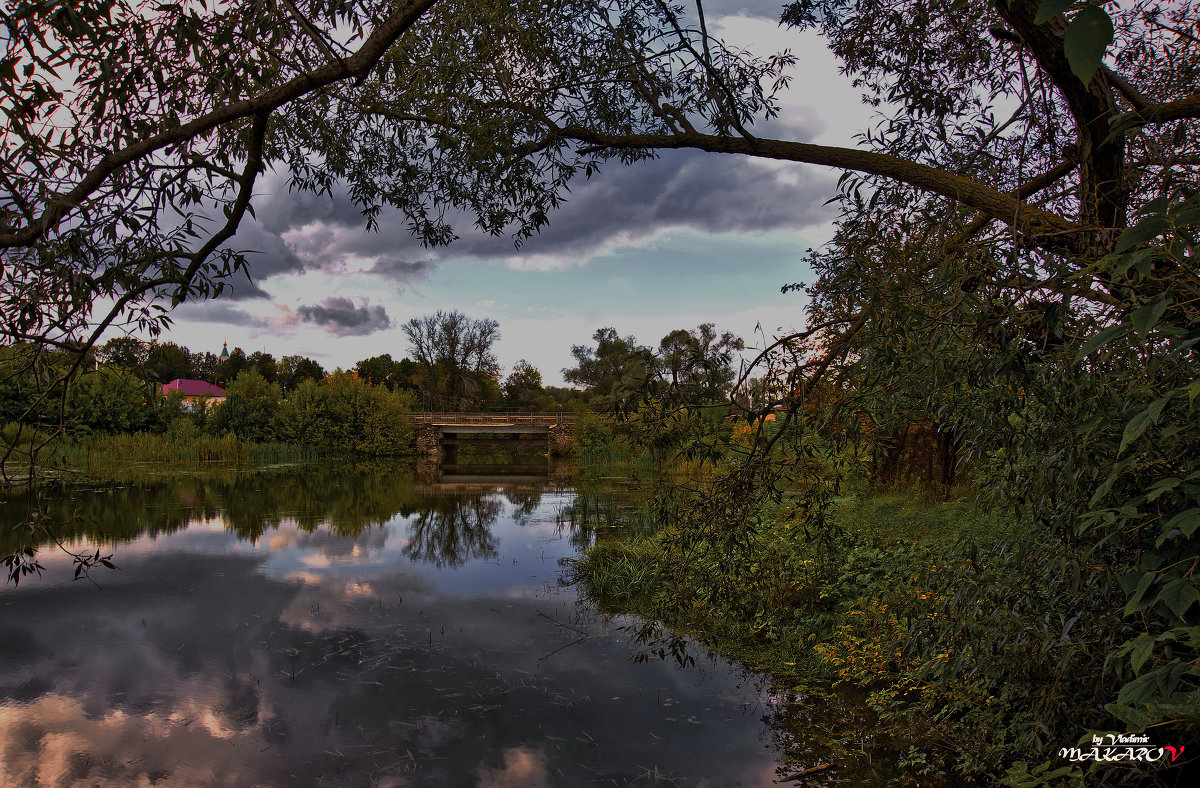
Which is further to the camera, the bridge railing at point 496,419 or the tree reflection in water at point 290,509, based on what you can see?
the bridge railing at point 496,419

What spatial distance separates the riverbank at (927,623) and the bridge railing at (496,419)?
2177cm

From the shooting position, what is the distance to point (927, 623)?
350cm

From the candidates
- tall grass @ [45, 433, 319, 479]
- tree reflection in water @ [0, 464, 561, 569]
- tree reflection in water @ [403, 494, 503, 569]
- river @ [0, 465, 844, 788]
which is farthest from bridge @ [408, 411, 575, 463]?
river @ [0, 465, 844, 788]

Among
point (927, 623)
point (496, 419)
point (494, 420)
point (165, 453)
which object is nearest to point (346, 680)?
point (927, 623)

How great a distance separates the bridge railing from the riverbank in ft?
71.4

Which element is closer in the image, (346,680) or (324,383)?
(346,680)

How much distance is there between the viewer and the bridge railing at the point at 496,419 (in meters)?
30.5

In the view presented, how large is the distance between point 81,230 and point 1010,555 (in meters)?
4.36

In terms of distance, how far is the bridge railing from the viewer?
1203 inches

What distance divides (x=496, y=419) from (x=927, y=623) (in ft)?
94.5

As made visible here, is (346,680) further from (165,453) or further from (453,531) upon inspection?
(165,453)

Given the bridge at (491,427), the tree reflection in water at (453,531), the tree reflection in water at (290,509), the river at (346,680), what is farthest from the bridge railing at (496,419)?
the river at (346,680)

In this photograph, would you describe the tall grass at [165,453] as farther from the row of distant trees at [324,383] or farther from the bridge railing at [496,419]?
the bridge railing at [496,419]

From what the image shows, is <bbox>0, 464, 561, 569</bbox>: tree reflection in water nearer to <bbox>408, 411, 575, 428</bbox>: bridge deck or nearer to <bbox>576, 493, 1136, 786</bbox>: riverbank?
<bbox>576, 493, 1136, 786</bbox>: riverbank
